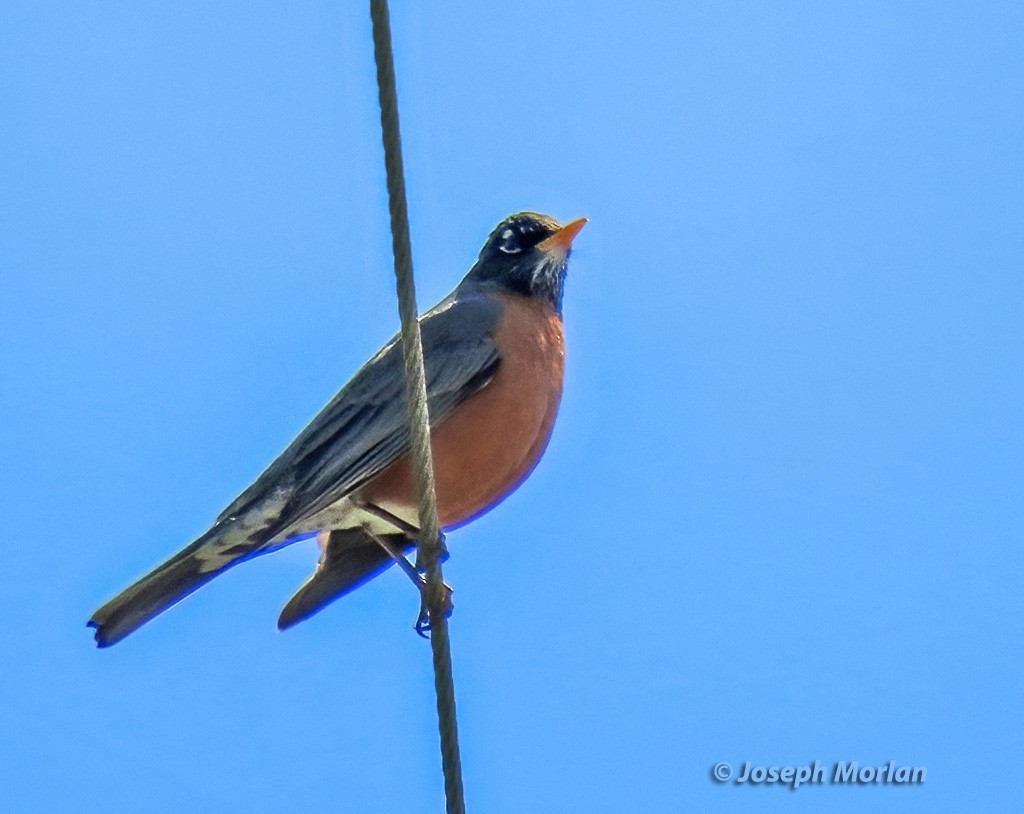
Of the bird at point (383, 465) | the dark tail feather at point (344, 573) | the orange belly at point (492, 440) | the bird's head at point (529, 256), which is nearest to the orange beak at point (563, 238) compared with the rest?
the bird's head at point (529, 256)

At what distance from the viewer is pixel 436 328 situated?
673 cm

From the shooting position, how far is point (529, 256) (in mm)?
7453

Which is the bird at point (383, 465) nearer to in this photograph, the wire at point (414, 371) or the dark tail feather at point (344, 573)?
the dark tail feather at point (344, 573)

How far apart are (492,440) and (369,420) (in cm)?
54

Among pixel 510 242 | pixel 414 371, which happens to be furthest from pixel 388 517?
Result: pixel 414 371

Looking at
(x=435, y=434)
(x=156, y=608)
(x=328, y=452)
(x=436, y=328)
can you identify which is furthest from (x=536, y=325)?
(x=156, y=608)

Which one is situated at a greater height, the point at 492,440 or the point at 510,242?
the point at 510,242

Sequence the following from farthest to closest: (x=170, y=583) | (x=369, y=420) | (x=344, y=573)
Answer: (x=344, y=573) → (x=369, y=420) → (x=170, y=583)

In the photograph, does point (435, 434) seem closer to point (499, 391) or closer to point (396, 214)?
point (499, 391)

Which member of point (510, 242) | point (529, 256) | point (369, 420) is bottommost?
point (369, 420)

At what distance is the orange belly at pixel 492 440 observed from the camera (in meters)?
5.93

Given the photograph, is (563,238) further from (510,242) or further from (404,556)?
(404,556)

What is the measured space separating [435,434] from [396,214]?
8.88 feet

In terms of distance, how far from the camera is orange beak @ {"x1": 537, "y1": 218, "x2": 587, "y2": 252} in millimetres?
7363
